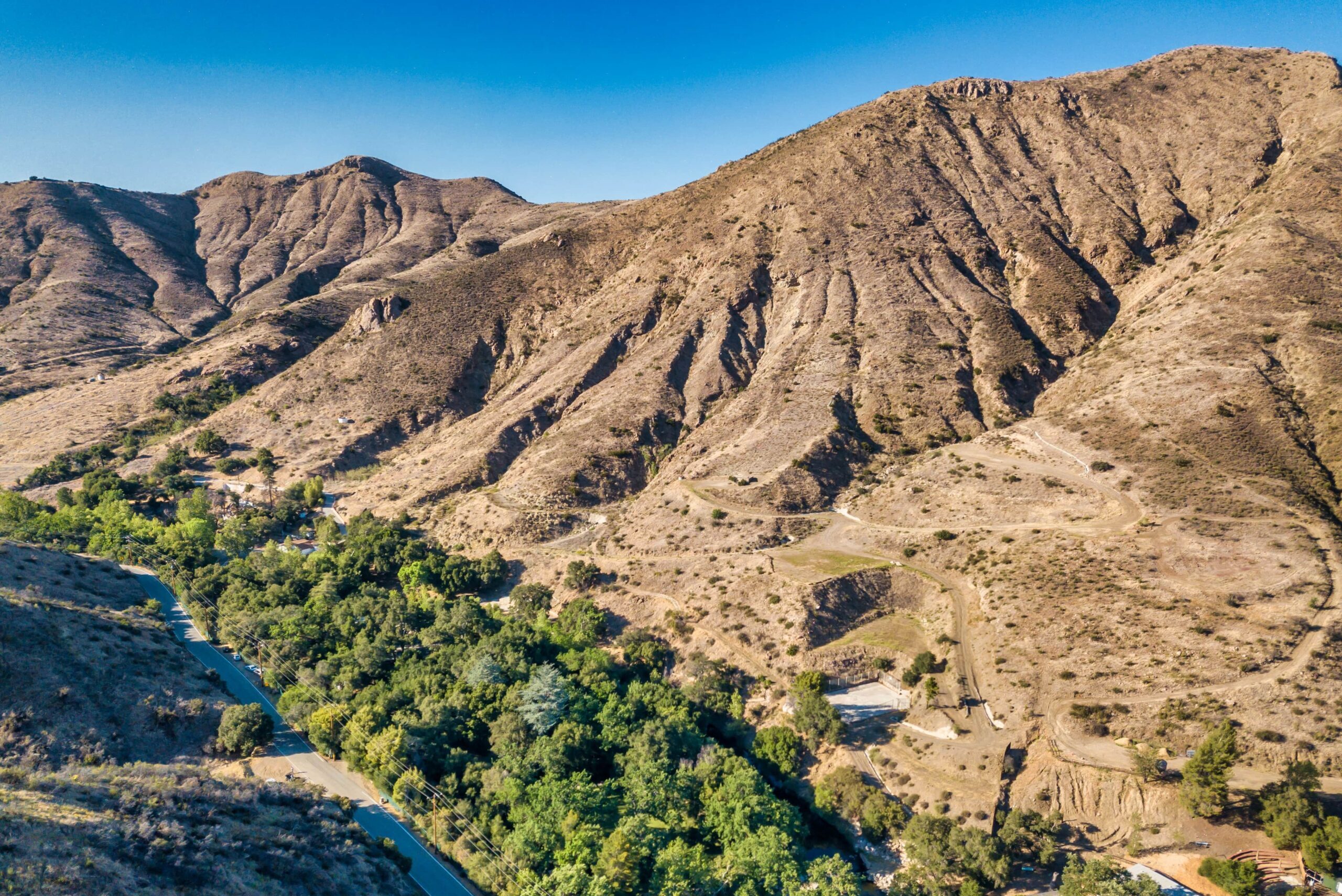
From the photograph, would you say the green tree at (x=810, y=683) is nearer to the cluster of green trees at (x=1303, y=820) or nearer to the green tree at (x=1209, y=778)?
the green tree at (x=1209, y=778)

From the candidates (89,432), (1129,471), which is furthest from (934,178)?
(89,432)

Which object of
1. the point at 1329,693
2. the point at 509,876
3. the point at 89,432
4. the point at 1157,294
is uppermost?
the point at 1157,294

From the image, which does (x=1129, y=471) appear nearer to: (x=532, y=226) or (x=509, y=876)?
(x=509, y=876)

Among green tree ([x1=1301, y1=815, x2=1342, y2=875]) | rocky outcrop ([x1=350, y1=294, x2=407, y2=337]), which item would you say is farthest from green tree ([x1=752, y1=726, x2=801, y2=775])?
rocky outcrop ([x1=350, y1=294, x2=407, y2=337])

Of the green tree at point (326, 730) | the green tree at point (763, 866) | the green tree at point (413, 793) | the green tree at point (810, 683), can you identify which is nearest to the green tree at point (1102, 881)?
the green tree at point (763, 866)

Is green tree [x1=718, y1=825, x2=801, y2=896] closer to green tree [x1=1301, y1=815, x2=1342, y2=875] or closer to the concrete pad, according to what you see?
the concrete pad

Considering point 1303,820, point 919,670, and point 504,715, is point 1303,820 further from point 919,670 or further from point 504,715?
point 504,715

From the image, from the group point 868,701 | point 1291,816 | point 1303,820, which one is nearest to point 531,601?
point 868,701
